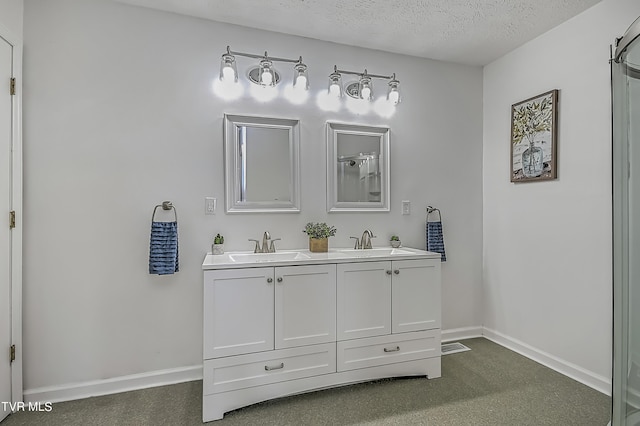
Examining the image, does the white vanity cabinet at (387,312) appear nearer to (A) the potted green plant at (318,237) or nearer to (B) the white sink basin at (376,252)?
(B) the white sink basin at (376,252)

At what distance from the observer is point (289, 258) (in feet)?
7.30

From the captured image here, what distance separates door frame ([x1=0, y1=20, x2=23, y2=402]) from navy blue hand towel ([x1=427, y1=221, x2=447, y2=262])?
274 centimetres

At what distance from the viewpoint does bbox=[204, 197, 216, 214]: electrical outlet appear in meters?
2.34

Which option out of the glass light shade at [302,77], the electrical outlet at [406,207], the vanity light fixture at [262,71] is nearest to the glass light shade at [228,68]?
the vanity light fixture at [262,71]

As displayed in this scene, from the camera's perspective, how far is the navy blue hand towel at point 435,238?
279 cm

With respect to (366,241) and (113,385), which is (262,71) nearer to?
(366,241)

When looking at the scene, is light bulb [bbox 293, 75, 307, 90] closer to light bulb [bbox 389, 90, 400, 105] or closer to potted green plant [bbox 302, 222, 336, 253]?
light bulb [bbox 389, 90, 400, 105]

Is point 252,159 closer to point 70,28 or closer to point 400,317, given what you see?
point 70,28

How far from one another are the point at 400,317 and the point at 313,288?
63 cm

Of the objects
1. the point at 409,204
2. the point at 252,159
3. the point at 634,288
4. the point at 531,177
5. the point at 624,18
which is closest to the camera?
the point at 634,288

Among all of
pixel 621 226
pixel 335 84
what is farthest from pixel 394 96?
pixel 621 226

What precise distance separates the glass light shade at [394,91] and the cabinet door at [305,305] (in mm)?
1410

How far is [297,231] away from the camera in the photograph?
2.55 metres

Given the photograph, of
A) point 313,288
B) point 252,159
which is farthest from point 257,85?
point 313,288
